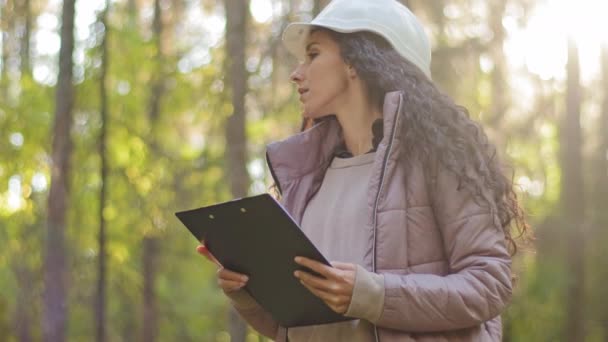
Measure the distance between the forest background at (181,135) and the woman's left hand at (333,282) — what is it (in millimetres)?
6103

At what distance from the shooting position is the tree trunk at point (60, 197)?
9266 mm

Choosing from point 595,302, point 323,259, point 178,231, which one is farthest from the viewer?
point 595,302

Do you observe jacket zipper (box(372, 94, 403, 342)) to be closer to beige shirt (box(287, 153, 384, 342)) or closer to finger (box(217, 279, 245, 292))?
beige shirt (box(287, 153, 384, 342))

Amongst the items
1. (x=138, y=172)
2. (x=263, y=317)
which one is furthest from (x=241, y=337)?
(x=263, y=317)

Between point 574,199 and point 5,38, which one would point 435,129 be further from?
point 5,38

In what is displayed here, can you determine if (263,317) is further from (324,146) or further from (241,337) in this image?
(241,337)

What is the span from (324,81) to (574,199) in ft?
39.6

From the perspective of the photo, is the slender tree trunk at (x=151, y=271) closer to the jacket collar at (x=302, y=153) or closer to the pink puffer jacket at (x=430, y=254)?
the jacket collar at (x=302, y=153)

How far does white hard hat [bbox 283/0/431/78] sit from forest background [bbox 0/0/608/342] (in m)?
5.50

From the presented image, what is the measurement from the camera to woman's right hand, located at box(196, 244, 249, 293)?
2939 millimetres

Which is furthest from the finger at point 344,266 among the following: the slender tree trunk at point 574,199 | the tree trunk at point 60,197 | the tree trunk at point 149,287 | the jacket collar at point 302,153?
the tree trunk at point 149,287

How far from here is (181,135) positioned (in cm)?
1667

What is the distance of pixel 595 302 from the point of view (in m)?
16.4

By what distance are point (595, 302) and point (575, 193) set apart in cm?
271
